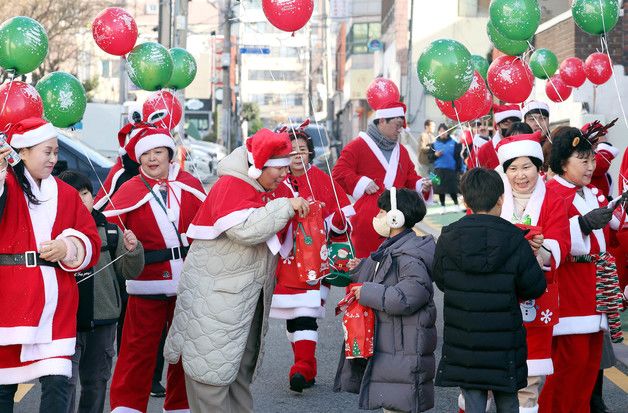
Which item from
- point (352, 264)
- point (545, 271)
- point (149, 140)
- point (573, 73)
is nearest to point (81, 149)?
point (573, 73)

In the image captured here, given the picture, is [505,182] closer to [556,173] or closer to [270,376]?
[556,173]

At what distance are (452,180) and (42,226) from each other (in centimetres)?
1770

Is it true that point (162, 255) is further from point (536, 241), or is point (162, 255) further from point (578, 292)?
point (578, 292)

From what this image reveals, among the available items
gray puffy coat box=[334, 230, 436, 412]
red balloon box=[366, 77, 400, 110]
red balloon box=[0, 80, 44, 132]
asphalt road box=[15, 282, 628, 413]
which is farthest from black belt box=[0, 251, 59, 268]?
red balloon box=[366, 77, 400, 110]

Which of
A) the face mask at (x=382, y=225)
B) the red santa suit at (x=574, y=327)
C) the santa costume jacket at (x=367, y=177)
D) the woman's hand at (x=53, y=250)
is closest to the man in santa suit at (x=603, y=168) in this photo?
the santa costume jacket at (x=367, y=177)

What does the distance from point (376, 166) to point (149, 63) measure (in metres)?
2.37

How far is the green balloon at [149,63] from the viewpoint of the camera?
7941 mm

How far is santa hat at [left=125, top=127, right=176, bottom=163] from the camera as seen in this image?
713cm

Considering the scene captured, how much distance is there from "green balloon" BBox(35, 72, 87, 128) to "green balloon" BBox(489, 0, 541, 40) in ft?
10.9

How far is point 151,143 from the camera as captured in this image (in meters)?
7.12

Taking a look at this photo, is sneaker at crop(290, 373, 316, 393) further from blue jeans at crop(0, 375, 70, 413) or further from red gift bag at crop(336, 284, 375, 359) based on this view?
blue jeans at crop(0, 375, 70, 413)

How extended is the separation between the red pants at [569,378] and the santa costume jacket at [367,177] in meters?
2.89

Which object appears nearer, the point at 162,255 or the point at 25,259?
the point at 25,259

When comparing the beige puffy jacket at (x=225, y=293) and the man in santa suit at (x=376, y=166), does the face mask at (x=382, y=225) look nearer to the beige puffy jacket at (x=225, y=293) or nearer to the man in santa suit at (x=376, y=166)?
the beige puffy jacket at (x=225, y=293)
